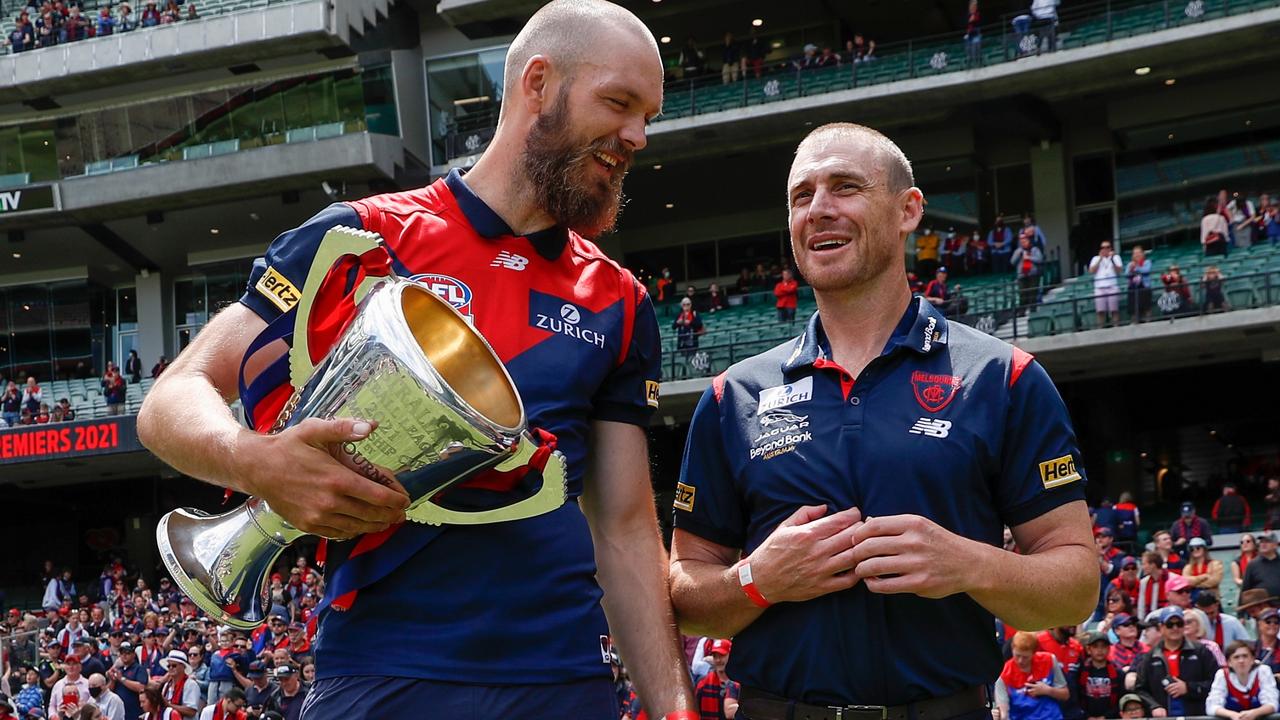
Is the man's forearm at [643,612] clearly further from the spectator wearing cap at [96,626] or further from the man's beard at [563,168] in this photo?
the spectator wearing cap at [96,626]

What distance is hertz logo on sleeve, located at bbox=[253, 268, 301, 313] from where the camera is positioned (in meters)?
2.59

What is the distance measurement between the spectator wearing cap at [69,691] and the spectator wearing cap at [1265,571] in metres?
13.0

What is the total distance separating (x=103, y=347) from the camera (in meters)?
35.0

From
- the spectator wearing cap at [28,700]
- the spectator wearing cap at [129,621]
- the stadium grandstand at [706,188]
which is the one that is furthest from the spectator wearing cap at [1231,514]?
the spectator wearing cap at [129,621]

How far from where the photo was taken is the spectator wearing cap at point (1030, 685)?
33.1 ft

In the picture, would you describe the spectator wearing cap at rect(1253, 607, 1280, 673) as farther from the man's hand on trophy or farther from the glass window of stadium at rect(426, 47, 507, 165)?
the glass window of stadium at rect(426, 47, 507, 165)

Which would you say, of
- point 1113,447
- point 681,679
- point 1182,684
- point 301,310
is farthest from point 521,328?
point 1113,447

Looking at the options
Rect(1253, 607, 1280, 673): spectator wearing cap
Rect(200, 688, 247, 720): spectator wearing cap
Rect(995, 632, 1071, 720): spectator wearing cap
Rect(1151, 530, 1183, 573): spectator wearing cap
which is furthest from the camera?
Rect(1151, 530, 1183, 573): spectator wearing cap

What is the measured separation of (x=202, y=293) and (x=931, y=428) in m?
33.4

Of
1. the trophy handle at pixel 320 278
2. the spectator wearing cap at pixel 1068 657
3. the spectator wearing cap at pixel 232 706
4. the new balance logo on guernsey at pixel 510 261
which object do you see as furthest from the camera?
the spectator wearing cap at pixel 232 706

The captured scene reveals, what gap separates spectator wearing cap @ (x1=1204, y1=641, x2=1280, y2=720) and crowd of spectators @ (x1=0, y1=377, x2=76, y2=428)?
2686 centimetres

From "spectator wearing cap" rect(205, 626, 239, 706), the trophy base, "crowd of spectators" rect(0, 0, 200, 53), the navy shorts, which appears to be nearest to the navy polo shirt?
the navy shorts

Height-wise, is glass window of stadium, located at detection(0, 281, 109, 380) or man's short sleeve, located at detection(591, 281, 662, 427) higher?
glass window of stadium, located at detection(0, 281, 109, 380)

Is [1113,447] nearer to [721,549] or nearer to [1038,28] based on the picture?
[1038,28]
